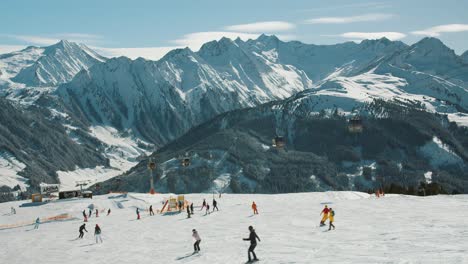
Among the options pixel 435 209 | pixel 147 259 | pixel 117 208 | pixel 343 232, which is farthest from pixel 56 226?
pixel 435 209

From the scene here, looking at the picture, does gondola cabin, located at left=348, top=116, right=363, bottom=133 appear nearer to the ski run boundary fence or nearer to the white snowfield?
the white snowfield

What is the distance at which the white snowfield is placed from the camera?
1613 inches

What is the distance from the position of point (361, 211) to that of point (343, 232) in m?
17.5

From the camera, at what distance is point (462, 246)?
39.2m

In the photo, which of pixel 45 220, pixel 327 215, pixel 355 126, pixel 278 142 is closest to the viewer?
pixel 327 215

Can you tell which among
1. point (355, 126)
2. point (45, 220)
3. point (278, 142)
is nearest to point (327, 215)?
point (355, 126)

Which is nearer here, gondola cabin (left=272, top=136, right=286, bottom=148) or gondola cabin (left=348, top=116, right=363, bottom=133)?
gondola cabin (left=348, top=116, right=363, bottom=133)

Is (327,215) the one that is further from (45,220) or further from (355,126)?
(45,220)

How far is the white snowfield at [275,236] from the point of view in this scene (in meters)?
41.0

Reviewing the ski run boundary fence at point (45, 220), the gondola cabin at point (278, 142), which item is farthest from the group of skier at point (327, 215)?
the ski run boundary fence at point (45, 220)

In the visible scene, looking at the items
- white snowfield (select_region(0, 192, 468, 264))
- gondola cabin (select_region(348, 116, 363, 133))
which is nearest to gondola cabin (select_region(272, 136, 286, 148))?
white snowfield (select_region(0, 192, 468, 264))

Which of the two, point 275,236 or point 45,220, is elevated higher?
point 45,220

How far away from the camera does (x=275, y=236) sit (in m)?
52.8

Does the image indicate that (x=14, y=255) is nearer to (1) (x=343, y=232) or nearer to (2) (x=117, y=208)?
(1) (x=343, y=232)
